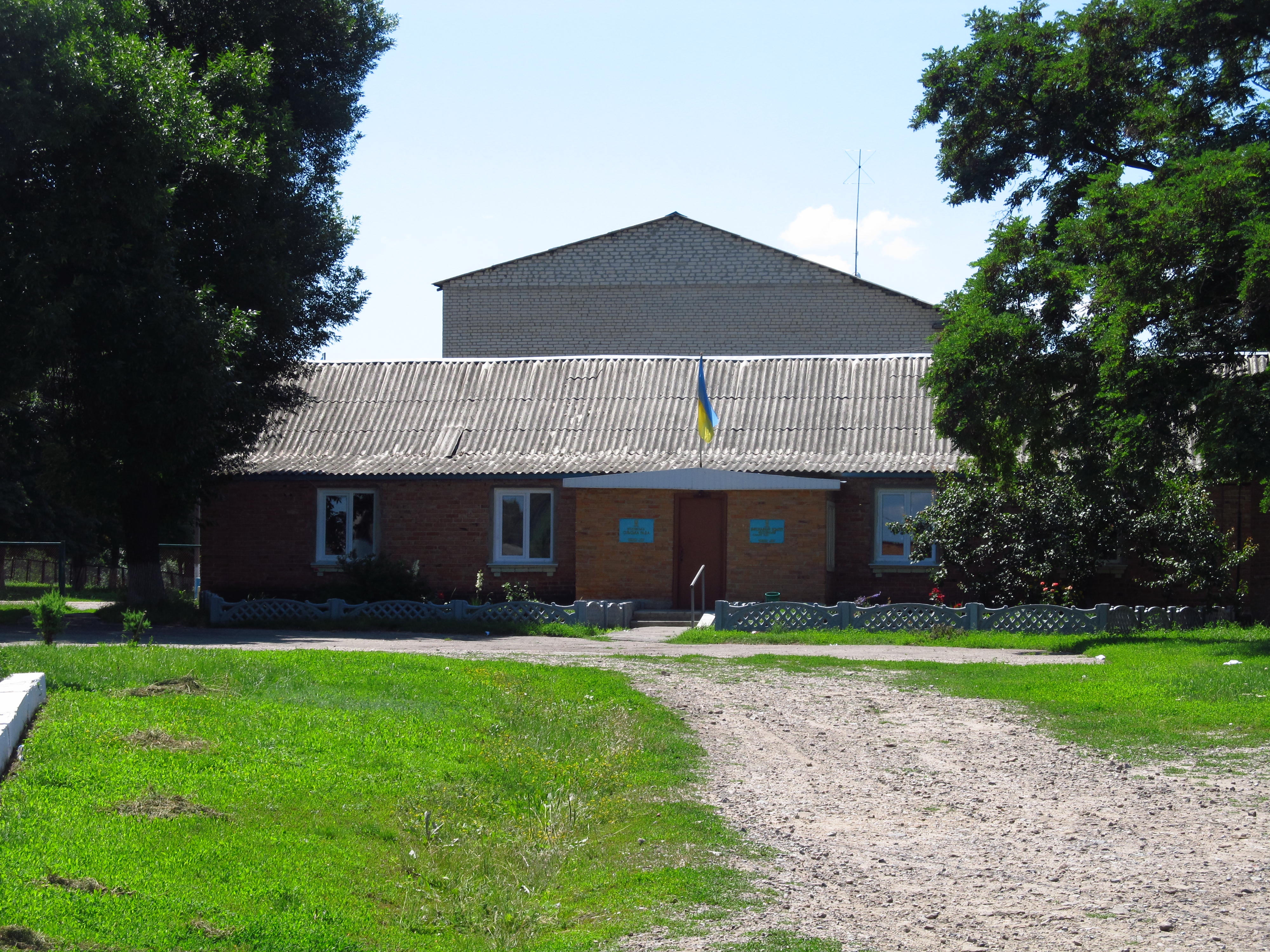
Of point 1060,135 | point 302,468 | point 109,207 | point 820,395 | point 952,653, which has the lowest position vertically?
point 952,653

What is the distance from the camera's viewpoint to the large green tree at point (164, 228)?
18.8 m

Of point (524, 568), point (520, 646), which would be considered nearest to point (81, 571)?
point (524, 568)

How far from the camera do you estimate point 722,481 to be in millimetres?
23391

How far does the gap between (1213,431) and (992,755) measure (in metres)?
8.08

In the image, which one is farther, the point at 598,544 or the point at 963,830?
the point at 598,544

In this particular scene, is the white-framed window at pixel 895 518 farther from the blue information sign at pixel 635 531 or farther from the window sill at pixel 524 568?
the window sill at pixel 524 568

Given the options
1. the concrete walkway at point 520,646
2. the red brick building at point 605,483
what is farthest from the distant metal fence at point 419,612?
the red brick building at point 605,483

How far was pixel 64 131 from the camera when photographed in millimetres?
18359

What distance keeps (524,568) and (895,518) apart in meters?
7.55

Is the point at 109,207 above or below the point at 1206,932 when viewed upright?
above

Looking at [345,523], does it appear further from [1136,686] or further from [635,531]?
[1136,686]

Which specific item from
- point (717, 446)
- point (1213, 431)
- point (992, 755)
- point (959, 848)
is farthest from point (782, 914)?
point (717, 446)

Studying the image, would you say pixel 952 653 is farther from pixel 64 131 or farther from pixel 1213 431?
pixel 64 131

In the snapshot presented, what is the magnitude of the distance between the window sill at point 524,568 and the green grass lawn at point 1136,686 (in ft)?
30.1
